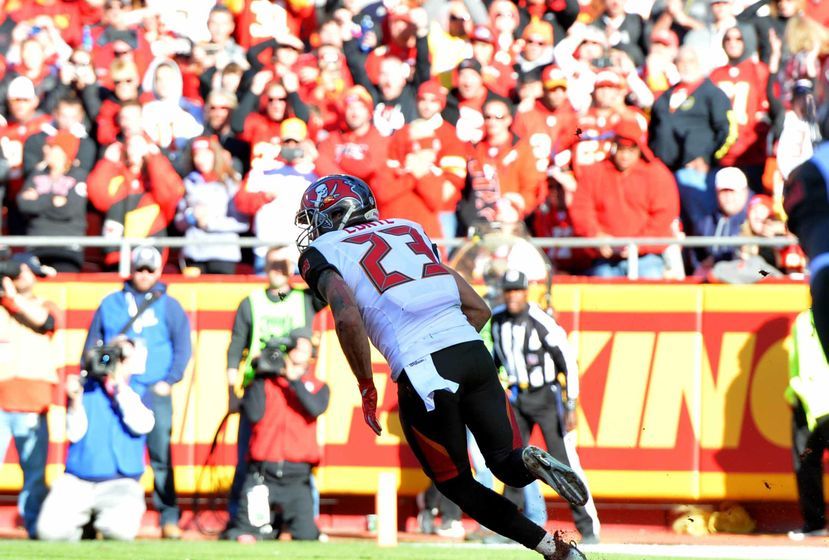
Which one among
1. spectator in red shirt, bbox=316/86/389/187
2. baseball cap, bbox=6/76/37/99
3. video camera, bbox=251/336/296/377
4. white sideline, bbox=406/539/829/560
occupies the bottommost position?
white sideline, bbox=406/539/829/560

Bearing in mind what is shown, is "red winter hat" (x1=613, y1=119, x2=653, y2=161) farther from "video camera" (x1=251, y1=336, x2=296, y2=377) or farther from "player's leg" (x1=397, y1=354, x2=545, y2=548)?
"player's leg" (x1=397, y1=354, x2=545, y2=548)

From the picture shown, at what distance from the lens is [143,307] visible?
38.4ft

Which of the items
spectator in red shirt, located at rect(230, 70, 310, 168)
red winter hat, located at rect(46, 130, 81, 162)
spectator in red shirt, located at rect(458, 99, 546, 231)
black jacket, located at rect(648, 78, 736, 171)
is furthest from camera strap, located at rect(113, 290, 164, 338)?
black jacket, located at rect(648, 78, 736, 171)

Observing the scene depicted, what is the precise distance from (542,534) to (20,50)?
34.0 ft

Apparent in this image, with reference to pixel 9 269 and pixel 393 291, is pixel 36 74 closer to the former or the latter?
pixel 9 269

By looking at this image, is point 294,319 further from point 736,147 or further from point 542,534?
point 542,534

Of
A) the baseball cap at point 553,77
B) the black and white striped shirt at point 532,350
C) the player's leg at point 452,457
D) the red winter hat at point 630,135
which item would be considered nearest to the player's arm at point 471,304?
the player's leg at point 452,457

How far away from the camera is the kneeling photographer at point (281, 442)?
11203 millimetres

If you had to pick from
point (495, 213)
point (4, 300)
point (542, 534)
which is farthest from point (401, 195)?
point (542, 534)

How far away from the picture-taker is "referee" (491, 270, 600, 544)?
11.2m

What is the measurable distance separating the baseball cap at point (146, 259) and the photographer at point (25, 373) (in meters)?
0.85

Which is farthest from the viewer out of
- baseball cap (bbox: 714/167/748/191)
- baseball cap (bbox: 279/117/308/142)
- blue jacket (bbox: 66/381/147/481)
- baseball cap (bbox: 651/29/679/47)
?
baseball cap (bbox: 651/29/679/47)

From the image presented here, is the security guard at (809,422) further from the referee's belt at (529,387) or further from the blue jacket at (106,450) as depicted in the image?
the blue jacket at (106,450)

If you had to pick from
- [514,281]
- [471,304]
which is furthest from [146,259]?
[471,304]
